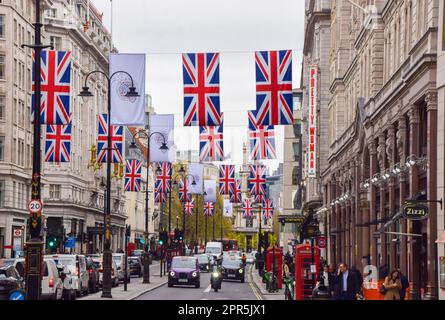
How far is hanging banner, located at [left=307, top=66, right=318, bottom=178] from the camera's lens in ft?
275

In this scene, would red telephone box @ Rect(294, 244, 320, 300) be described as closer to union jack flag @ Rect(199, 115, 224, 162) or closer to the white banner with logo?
union jack flag @ Rect(199, 115, 224, 162)

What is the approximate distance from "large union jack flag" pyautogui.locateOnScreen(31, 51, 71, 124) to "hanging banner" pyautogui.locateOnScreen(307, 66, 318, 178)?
1901 inches

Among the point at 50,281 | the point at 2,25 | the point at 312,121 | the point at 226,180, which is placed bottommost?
the point at 50,281

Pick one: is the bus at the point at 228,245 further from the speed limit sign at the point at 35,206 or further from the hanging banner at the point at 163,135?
the speed limit sign at the point at 35,206

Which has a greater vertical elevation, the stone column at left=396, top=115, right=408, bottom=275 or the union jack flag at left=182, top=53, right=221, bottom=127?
the union jack flag at left=182, top=53, right=221, bottom=127

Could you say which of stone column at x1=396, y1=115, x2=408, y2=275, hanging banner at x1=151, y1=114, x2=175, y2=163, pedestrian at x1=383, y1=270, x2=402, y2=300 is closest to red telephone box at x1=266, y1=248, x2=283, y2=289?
hanging banner at x1=151, y1=114, x2=175, y2=163

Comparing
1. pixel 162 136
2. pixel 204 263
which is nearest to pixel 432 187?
pixel 162 136

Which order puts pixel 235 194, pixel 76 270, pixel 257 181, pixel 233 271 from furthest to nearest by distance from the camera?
pixel 235 194, pixel 257 181, pixel 233 271, pixel 76 270

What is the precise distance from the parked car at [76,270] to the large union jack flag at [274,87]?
32.1 ft

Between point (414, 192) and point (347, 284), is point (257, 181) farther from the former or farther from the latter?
point (347, 284)

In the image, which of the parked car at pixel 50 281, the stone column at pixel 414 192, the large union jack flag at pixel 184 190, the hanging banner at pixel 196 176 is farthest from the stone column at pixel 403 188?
the large union jack flag at pixel 184 190

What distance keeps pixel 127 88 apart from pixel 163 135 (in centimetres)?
1797

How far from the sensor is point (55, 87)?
120 feet

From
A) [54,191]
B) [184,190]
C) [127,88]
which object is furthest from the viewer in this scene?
[54,191]
